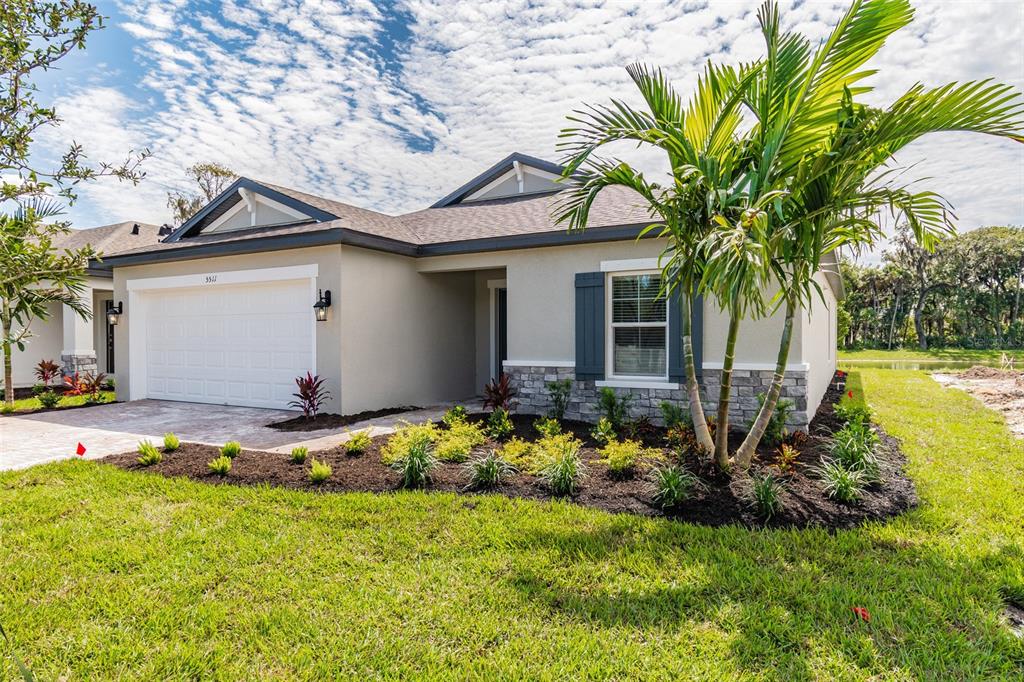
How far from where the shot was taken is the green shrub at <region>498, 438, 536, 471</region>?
5656 mm

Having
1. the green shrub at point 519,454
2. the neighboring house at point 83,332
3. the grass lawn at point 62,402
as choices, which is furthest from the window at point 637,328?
the neighboring house at point 83,332

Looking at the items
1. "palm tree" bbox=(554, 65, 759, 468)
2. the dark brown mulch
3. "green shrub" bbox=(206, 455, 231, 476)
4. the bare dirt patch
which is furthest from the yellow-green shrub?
the bare dirt patch

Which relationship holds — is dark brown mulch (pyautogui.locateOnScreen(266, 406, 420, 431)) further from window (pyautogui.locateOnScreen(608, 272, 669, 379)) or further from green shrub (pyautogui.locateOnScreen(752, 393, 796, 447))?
green shrub (pyautogui.locateOnScreen(752, 393, 796, 447))

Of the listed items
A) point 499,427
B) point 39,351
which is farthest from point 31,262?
point 39,351

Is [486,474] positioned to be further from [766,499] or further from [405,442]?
[766,499]

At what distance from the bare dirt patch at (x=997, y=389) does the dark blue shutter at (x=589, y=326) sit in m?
5.76

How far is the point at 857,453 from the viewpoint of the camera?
5.34m

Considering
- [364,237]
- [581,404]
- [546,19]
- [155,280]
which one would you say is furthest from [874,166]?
[155,280]

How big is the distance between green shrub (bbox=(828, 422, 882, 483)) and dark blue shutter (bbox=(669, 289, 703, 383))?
2183 millimetres

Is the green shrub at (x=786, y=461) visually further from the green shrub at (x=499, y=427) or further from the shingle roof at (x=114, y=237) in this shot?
the shingle roof at (x=114, y=237)

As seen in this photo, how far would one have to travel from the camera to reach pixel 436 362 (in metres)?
10.6

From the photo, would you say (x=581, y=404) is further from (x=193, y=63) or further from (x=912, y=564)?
(x=193, y=63)

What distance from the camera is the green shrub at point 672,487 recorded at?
179 inches

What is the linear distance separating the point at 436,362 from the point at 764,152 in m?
7.42
